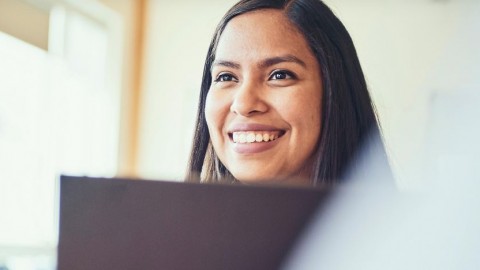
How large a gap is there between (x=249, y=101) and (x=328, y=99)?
143mm

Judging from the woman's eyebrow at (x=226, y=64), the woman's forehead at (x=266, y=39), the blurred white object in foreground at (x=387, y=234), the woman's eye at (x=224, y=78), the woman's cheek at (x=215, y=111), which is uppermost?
the woman's forehead at (x=266, y=39)

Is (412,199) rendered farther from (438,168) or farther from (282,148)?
(438,168)

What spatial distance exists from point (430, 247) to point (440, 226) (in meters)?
0.02

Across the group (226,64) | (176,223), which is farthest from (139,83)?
(176,223)

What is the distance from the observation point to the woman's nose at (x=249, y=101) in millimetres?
843

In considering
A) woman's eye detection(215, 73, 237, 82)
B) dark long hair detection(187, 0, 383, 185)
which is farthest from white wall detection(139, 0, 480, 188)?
woman's eye detection(215, 73, 237, 82)

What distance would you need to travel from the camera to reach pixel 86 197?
37 cm

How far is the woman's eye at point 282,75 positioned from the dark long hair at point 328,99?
0.19 feet

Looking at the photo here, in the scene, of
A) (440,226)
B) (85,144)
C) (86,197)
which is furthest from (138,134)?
(440,226)

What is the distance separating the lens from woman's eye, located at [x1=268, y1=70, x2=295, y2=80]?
868 millimetres

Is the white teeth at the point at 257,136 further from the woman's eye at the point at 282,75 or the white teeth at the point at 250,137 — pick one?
the woman's eye at the point at 282,75

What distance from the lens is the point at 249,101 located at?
84cm

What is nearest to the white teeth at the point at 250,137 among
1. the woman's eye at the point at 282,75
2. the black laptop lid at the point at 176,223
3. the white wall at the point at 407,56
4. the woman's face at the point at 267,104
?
the woman's face at the point at 267,104

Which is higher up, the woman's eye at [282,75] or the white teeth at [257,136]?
the woman's eye at [282,75]
